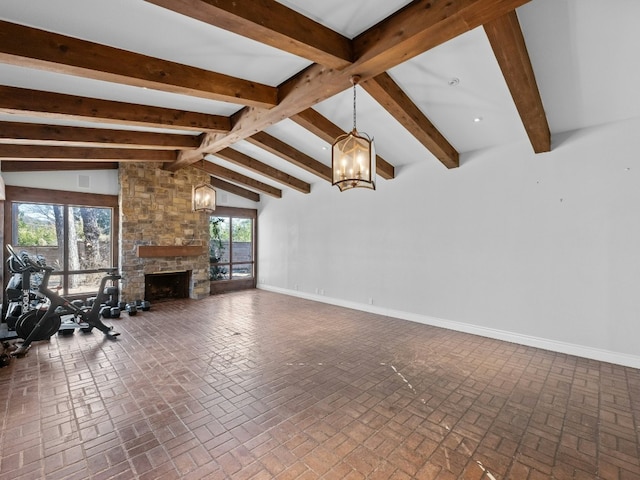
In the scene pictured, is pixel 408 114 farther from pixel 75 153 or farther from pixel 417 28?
pixel 75 153

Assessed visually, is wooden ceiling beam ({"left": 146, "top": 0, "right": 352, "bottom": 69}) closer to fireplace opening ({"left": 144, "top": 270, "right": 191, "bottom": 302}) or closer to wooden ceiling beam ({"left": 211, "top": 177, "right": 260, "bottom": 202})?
wooden ceiling beam ({"left": 211, "top": 177, "right": 260, "bottom": 202})

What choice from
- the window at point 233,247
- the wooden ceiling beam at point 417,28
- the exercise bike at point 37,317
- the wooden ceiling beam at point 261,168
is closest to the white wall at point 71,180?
the exercise bike at point 37,317

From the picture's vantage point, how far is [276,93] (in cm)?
382

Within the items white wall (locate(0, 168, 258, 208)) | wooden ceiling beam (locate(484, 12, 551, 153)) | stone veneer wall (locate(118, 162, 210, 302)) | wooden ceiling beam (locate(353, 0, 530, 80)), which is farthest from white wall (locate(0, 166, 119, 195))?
wooden ceiling beam (locate(484, 12, 551, 153))

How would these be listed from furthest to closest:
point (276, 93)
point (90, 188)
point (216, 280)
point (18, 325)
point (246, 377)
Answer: point (216, 280) < point (90, 188) < point (18, 325) < point (276, 93) < point (246, 377)

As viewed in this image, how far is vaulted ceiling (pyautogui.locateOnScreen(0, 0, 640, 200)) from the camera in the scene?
2330mm

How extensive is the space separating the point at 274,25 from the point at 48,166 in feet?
20.9

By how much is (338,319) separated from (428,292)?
182 cm

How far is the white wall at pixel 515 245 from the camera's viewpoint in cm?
385

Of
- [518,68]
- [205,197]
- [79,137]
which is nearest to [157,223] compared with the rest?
[205,197]

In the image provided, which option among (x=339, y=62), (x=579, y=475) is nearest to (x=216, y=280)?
(x=339, y=62)

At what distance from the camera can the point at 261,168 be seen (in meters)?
7.18

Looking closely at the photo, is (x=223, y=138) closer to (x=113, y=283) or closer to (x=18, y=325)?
(x=18, y=325)

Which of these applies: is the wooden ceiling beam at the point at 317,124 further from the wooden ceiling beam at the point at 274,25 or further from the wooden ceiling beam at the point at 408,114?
the wooden ceiling beam at the point at 274,25
